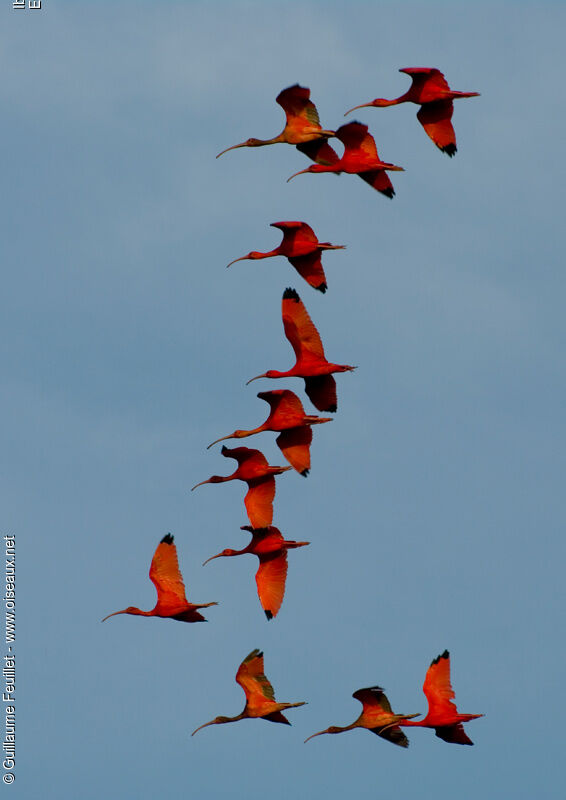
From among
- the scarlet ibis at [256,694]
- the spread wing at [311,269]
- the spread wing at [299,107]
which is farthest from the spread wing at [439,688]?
the spread wing at [299,107]

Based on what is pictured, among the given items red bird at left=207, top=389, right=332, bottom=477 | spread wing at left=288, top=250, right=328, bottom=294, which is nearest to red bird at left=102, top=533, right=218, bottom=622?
red bird at left=207, top=389, right=332, bottom=477

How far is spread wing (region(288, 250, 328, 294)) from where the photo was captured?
8494cm

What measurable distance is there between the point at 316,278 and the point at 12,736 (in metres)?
15.3

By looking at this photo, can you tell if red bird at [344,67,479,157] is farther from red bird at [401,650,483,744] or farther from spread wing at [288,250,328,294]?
red bird at [401,650,483,744]

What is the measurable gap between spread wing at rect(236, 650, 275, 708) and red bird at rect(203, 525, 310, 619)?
1481 mm

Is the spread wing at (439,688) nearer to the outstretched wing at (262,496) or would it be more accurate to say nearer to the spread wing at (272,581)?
the spread wing at (272,581)

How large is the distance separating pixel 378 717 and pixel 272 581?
210 inches

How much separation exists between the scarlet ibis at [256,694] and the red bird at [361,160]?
13360 mm

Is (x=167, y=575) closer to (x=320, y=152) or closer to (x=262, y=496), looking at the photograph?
(x=262, y=496)

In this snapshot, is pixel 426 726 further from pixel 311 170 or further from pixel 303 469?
pixel 311 170

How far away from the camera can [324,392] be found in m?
83.7

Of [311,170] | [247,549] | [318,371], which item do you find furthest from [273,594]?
[311,170]

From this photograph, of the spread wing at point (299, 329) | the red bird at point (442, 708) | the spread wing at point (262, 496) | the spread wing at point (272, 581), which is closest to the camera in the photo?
the red bird at point (442, 708)

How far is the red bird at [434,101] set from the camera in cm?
8144
